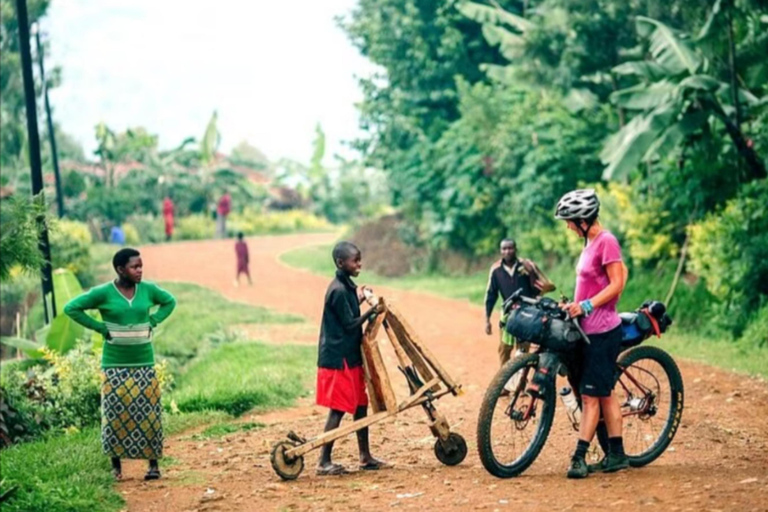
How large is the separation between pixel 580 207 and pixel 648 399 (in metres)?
1.56

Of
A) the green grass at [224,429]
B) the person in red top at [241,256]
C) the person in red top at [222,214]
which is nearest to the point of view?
the green grass at [224,429]

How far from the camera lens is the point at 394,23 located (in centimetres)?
3008

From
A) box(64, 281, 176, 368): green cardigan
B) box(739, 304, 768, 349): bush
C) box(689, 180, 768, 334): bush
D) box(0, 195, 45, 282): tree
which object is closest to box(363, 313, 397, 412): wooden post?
box(64, 281, 176, 368): green cardigan

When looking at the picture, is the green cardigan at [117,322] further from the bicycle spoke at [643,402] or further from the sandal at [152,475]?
the bicycle spoke at [643,402]

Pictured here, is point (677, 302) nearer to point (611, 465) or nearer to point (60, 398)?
point (60, 398)

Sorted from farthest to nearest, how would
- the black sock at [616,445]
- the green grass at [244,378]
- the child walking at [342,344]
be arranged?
the green grass at [244,378]
the child walking at [342,344]
the black sock at [616,445]

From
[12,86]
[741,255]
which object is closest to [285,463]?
[741,255]

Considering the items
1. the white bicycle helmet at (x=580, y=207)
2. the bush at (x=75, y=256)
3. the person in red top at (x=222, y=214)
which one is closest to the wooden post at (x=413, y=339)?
the white bicycle helmet at (x=580, y=207)

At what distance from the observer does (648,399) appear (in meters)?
7.85

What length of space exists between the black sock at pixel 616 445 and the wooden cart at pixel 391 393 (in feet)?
3.63

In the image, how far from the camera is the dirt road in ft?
22.1

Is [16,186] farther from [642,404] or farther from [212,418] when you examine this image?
[642,404]

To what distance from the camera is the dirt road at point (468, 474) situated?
6.75 m

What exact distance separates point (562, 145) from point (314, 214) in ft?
110
